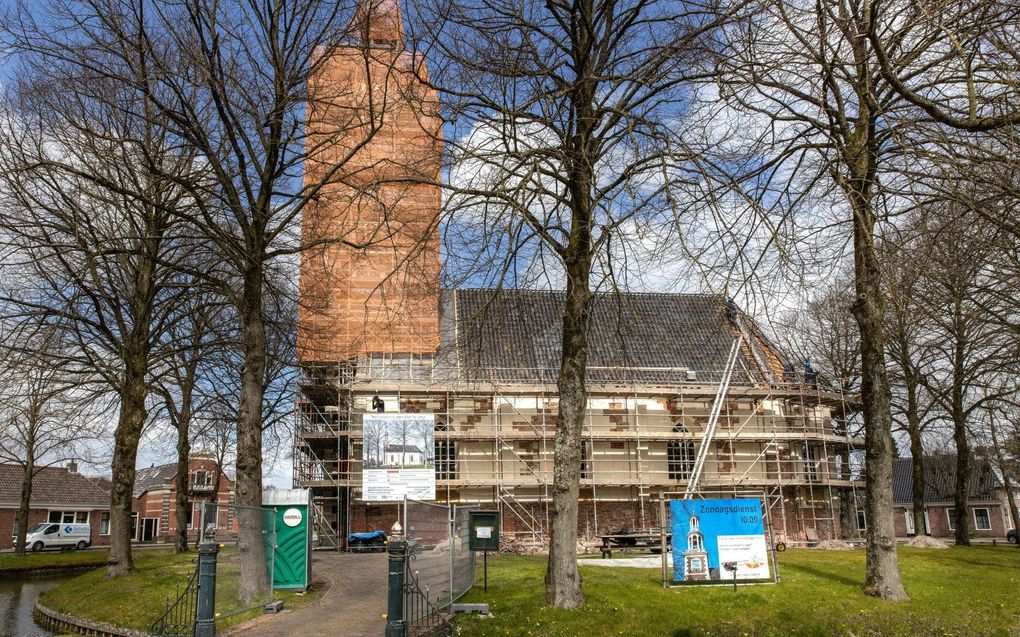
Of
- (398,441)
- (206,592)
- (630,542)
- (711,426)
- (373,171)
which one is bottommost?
(630,542)

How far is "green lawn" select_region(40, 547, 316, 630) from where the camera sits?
38.2ft

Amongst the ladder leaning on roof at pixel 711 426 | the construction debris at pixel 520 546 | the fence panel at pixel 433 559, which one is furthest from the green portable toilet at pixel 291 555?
the ladder leaning on roof at pixel 711 426

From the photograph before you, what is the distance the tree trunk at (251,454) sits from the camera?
12664 mm

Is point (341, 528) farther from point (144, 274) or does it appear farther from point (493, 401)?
point (144, 274)

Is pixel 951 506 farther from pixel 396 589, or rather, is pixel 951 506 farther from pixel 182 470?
pixel 396 589

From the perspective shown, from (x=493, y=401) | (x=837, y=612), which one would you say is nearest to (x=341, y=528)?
(x=493, y=401)

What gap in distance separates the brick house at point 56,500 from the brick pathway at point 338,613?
37548 millimetres

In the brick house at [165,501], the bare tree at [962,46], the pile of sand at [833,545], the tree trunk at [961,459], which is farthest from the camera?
the brick house at [165,501]

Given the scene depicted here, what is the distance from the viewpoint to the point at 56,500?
50750mm

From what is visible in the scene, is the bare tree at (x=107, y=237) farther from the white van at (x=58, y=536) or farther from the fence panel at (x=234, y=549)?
the white van at (x=58, y=536)

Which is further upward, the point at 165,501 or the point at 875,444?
the point at 875,444

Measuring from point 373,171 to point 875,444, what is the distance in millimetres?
9658

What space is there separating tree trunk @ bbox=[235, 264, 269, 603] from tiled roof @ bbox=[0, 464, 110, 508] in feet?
137

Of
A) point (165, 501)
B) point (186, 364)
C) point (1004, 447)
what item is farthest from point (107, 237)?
point (165, 501)
